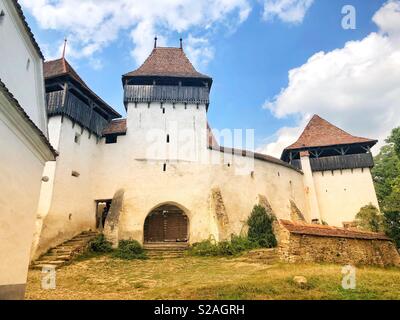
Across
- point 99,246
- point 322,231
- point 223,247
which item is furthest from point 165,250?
point 322,231

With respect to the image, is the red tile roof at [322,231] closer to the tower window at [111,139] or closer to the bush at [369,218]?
the bush at [369,218]

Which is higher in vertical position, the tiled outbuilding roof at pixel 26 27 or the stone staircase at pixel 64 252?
the tiled outbuilding roof at pixel 26 27

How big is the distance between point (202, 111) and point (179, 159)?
3467 millimetres

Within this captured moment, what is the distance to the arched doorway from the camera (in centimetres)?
1778

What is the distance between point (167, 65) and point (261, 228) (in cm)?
1204

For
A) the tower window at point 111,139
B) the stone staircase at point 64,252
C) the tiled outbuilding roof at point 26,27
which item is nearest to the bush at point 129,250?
the stone staircase at point 64,252

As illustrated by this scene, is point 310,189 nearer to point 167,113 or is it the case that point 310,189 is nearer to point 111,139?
point 167,113

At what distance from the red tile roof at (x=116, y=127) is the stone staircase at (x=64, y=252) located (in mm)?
5887

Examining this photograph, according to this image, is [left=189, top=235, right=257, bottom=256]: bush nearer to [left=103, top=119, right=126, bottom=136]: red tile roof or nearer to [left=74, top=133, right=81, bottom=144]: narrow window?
[left=103, top=119, right=126, bottom=136]: red tile roof

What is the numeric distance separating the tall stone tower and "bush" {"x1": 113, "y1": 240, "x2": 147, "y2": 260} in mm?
4828

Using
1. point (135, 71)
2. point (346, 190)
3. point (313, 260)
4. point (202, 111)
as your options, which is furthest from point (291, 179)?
point (135, 71)

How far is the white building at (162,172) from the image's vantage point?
15.4 m

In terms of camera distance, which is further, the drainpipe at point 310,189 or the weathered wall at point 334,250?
the drainpipe at point 310,189
